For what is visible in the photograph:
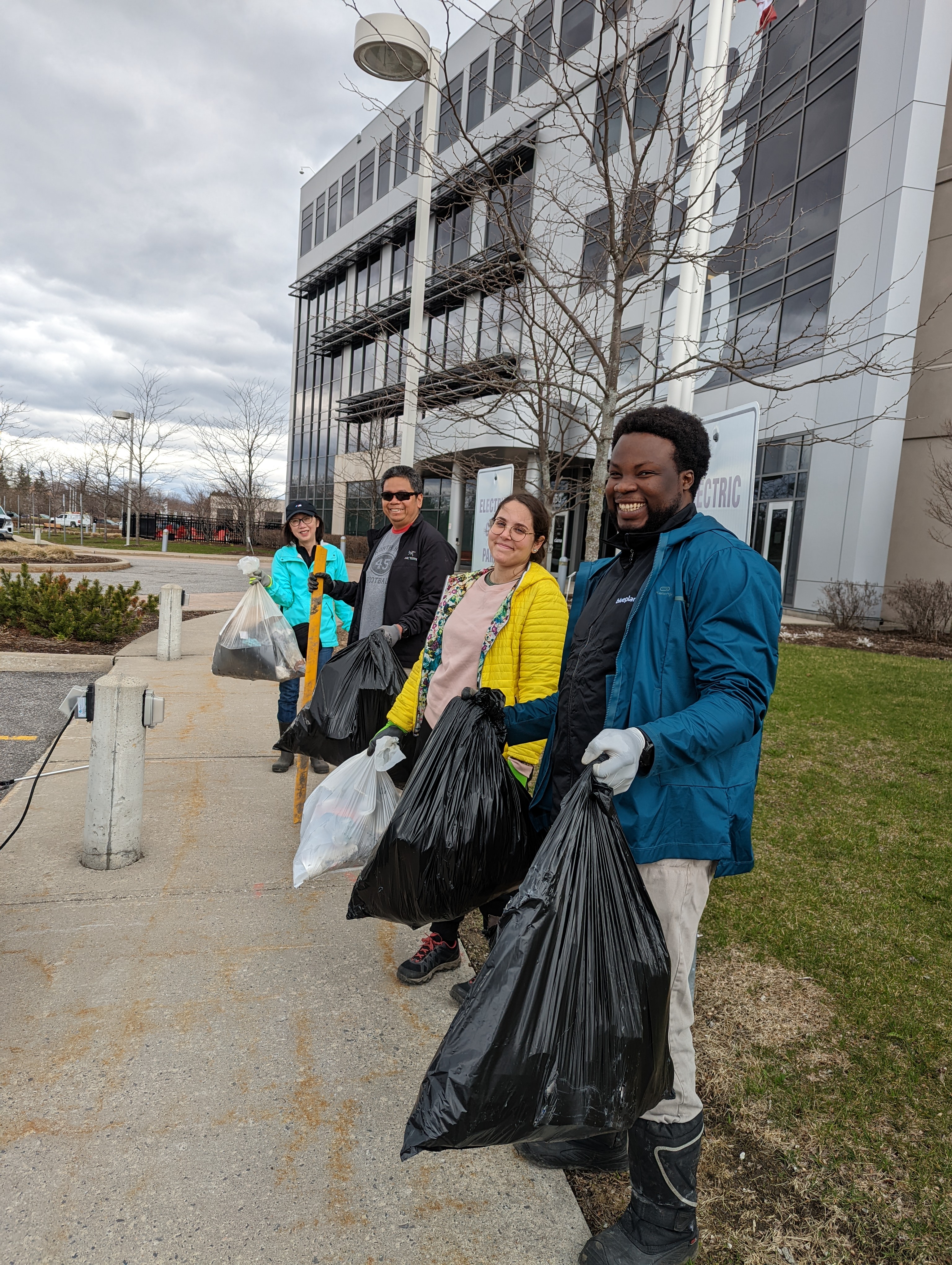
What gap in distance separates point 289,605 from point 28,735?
242 cm

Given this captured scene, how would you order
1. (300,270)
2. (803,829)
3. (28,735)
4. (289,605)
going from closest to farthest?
1. (803,829)
2. (289,605)
3. (28,735)
4. (300,270)

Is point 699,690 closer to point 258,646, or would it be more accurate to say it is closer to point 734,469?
point 734,469

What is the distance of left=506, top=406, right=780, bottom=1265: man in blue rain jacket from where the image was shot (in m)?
1.43

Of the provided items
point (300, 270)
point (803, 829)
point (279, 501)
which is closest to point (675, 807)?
point (803, 829)

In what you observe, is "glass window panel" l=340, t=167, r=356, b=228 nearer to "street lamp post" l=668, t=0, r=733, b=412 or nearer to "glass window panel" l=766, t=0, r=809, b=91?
"glass window panel" l=766, t=0, r=809, b=91

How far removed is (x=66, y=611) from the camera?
9.15m

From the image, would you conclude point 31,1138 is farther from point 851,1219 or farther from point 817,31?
point 817,31

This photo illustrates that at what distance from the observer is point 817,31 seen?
14836 millimetres

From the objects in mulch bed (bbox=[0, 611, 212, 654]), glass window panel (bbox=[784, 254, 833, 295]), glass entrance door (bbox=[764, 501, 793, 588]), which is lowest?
mulch bed (bbox=[0, 611, 212, 654])

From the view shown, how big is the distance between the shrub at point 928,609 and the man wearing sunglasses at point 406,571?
37.4 feet

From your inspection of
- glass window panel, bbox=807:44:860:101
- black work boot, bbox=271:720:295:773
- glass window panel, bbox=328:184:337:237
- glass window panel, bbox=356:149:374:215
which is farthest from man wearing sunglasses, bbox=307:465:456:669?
glass window panel, bbox=328:184:337:237

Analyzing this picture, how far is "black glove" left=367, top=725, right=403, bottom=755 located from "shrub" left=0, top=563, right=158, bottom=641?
25.2 ft

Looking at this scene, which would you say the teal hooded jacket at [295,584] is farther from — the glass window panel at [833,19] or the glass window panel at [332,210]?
the glass window panel at [332,210]

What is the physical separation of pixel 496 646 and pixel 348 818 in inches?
32.0
